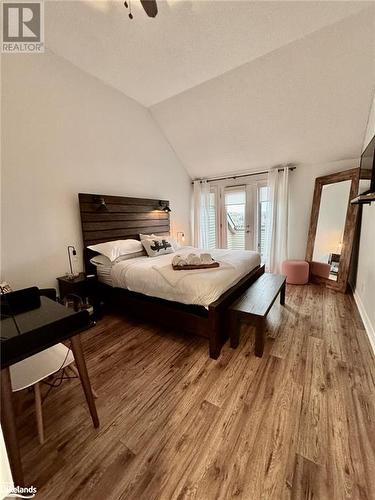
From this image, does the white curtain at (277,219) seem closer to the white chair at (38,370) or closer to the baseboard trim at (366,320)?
the baseboard trim at (366,320)

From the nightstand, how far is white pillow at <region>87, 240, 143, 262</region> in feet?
1.22

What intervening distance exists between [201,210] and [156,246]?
227 cm

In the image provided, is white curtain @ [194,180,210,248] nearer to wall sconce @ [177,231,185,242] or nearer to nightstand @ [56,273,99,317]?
wall sconce @ [177,231,185,242]

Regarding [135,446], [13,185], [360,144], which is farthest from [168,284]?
[360,144]

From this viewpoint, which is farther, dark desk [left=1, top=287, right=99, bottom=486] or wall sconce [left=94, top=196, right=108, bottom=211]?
wall sconce [left=94, top=196, right=108, bottom=211]

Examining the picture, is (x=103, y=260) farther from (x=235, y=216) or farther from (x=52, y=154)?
(x=235, y=216)

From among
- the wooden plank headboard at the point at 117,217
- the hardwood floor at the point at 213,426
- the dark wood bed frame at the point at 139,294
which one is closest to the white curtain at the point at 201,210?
the dark wood bed frame at the point at 139,294

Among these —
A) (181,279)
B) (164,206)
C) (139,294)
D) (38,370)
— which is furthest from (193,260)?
(164,206)

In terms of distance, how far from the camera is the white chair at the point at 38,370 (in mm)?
Answer: 1119

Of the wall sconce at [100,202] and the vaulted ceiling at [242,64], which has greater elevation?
the vaulted ceiling at [242,64]

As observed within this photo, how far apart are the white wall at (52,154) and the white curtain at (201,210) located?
204cm

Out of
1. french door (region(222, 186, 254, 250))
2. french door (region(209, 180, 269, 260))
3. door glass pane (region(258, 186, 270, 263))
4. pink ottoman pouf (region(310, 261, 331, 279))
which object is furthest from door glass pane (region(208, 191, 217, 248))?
pink ottoman pouf (region(310, 261, 331, 279))

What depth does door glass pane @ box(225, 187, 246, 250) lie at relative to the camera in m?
4.94

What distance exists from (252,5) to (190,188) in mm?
3500
